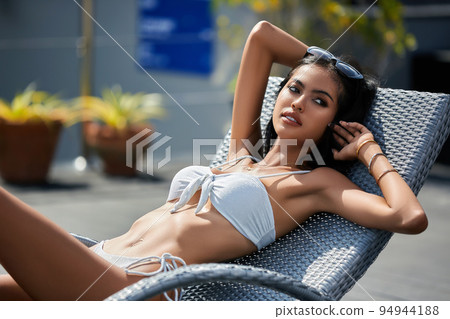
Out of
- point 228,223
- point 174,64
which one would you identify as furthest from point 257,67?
point 174,64

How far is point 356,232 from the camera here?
2.30 meters

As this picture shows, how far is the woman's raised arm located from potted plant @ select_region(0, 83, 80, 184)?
363 cm

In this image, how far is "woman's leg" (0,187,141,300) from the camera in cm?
192

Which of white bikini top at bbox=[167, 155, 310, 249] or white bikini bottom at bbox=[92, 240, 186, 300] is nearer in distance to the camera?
white bikini bottom at bbox=[92, 240, 186, 300]

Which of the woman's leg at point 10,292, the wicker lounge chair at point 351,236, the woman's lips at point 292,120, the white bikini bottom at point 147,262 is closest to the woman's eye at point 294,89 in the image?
the woman's lips at point 292,120

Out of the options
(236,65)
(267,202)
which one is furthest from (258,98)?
(236,65)

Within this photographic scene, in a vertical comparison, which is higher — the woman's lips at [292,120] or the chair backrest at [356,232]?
the woman's lips at [292,120]

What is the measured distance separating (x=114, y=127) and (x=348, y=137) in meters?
4.41

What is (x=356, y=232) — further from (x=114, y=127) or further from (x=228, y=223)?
(x=114, y=127)

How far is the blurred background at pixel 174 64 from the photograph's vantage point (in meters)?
5.21

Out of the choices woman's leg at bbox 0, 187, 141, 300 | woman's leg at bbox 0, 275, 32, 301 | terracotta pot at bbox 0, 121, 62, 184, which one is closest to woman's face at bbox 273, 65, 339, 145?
woman's leg at bbox 0, 187, 141, 300

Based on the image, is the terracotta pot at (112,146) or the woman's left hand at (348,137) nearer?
the woman's left hand at (348,137)

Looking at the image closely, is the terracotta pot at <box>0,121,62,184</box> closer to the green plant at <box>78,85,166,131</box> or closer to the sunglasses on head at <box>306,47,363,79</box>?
the green plant at <box>78,85,166,131</box>

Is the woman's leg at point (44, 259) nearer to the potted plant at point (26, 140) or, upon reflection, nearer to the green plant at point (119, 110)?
the potted plant at point (26, 140)
